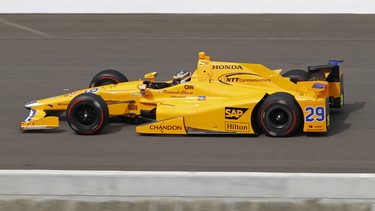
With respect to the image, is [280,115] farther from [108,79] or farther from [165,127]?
[108,79]

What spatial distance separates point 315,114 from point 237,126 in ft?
3.42

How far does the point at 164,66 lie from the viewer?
17.3 m

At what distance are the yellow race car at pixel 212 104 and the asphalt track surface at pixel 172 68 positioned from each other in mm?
183

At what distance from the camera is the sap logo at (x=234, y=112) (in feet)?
36.9

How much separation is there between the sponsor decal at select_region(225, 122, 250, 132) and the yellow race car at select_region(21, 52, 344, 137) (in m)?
0.01

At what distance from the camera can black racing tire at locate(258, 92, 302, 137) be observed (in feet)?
36.4

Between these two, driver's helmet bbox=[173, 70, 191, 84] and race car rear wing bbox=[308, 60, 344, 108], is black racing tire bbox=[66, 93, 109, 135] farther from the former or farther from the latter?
race car rear wing bbox=[308, 60, 344, 108]

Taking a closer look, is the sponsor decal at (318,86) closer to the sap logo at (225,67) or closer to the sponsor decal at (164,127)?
the sap logo at (225,67)

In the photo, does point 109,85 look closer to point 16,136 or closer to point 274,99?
point 16,136

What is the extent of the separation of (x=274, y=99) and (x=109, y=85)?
264cm

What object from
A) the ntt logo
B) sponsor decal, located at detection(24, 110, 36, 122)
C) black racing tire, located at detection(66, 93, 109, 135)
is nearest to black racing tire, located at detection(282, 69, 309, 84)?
the ntt logo

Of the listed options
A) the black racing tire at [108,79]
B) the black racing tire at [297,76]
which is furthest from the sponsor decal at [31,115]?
the black racing tire at [297,76]

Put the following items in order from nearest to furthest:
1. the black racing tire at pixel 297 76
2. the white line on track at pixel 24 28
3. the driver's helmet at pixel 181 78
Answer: the driver's helmet at pixel 181 78, the black racing tire at pixel 297 76, the white line on track at pixel 24 28
